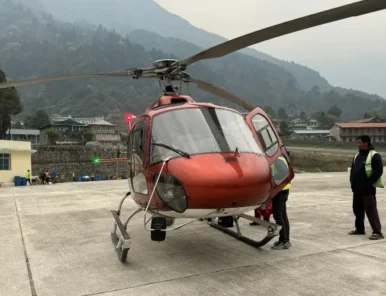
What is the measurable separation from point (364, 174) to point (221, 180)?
319 cm

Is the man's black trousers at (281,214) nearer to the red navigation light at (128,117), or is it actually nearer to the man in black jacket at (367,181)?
the man in black jacket at (367,181)

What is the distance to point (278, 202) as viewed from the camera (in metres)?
5.95

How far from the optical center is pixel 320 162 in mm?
53344

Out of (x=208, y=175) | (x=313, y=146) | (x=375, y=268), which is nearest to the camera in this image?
(x=208, y=175)

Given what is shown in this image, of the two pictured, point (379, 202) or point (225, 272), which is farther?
point (379, 202)

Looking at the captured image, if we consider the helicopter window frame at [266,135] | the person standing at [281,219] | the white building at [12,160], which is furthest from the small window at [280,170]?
the white building at [12,160]

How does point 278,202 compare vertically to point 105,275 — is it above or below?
above

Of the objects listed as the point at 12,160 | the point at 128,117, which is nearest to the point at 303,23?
the point at 128,117

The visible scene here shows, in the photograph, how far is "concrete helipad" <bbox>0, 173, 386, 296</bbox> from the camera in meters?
4.33

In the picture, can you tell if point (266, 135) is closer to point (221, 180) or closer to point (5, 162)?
point (221, 180)

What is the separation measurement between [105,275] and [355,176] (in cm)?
424

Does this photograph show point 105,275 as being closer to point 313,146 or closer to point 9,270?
point 9,270

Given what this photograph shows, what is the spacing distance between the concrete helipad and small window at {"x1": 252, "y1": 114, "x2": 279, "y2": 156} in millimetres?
1490

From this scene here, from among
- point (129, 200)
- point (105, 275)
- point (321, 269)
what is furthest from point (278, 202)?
point (129, 200)
